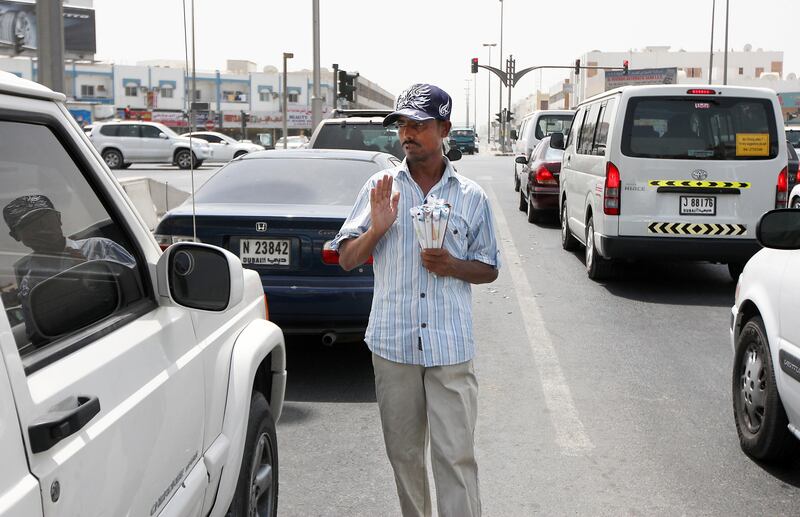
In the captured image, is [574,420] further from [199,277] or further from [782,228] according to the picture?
[199,277]

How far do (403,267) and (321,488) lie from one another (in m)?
1.58

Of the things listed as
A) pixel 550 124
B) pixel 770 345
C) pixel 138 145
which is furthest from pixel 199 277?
pixel 138 145

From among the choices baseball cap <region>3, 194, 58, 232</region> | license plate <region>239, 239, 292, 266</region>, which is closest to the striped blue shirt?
baseball cap <region>3, 194, 58, 232</region>

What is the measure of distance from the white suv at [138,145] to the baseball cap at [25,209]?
113 feet

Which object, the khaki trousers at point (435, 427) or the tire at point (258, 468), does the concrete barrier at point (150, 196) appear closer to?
the tire at point (258, 468)

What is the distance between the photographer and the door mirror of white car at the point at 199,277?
8.48ft

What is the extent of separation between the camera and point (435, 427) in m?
3.30

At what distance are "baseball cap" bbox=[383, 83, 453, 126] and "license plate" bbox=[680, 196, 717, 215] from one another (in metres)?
6.63

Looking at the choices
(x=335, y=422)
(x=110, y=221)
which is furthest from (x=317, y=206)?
(x=110, y=221)

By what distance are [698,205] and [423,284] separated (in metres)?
6.76

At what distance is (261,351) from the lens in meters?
3.36

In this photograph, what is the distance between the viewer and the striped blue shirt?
10.7ft

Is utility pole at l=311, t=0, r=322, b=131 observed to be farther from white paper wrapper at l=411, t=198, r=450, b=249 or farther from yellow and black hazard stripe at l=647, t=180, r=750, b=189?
white paper wrapper at l=411, t=198, r=450, b=249

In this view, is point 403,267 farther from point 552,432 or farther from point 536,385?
point 536,385
